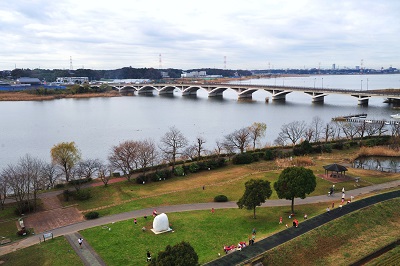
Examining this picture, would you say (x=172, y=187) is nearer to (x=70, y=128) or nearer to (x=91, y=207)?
(x=91, y=207)

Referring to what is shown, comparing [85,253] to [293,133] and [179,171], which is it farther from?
[293,133]

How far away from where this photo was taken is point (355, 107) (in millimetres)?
86562

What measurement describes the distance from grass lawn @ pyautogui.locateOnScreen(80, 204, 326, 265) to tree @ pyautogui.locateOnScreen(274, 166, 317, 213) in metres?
1.66

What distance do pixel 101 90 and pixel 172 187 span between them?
110578 millimetres

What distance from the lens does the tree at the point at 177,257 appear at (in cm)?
1434

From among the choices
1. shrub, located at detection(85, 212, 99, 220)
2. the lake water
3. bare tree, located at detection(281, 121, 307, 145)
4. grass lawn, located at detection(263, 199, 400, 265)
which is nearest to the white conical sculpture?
shrub, located at detection(85, 212, 99, 220)

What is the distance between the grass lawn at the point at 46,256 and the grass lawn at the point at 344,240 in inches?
447

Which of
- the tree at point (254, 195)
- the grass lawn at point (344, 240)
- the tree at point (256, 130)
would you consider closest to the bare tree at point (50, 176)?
the tree at point (254, 195)

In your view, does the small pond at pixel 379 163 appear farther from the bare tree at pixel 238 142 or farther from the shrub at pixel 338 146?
the bare tree at pixel 238 142

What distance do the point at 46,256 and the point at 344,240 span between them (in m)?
18.1

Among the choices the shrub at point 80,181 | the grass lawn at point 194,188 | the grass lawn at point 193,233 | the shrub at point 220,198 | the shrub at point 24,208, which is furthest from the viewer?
the shrub at point 80,181

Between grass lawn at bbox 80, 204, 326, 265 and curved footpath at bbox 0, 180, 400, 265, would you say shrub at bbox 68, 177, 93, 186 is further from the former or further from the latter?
grass lawn at bbox 80, 204, 326, 265

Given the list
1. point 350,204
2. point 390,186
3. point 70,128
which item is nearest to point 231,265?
point 350,204

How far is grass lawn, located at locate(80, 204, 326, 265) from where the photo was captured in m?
19.9
